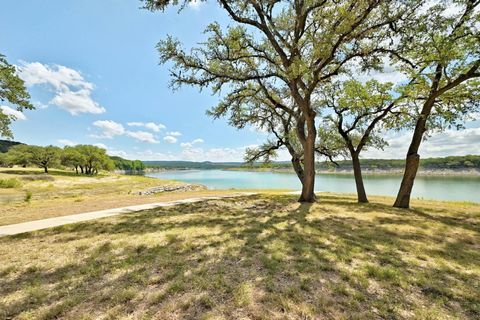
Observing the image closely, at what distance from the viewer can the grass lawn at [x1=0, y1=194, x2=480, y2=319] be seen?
111 inches

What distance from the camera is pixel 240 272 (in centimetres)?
378

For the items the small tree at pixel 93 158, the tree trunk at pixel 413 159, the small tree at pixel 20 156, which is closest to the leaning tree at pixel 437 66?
the tree trunk at pixel 413 159

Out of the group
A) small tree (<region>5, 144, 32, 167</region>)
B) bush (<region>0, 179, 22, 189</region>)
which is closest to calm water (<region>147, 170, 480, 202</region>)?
bush (<region>0, 179, 22, 189</region>)

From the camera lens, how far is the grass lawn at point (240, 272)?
281 centimetres

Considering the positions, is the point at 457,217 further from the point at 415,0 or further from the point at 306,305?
the point at 306,305

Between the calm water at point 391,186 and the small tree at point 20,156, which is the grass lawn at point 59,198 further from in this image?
the small tree at point 20,156

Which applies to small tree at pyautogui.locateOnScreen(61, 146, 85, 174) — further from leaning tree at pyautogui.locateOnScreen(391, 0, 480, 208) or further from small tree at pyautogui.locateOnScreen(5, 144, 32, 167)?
leaning tree at pyautogui.locateOnScreen(391, 0, 480, 208)

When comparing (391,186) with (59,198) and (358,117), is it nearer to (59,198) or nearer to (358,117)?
(358,117)

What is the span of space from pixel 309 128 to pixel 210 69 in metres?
5.48

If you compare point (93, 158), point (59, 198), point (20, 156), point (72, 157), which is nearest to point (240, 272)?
point (59, 198)

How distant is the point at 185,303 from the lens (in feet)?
9.47

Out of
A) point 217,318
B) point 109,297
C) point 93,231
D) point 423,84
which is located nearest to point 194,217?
point 93,231

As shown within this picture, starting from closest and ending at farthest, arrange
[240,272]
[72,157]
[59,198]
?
[240,272], [59,198], [72,157]

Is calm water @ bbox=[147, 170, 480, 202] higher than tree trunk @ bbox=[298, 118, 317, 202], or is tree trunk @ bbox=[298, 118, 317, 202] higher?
tree trunk @ bbox=[298, 118, 317, 202]
